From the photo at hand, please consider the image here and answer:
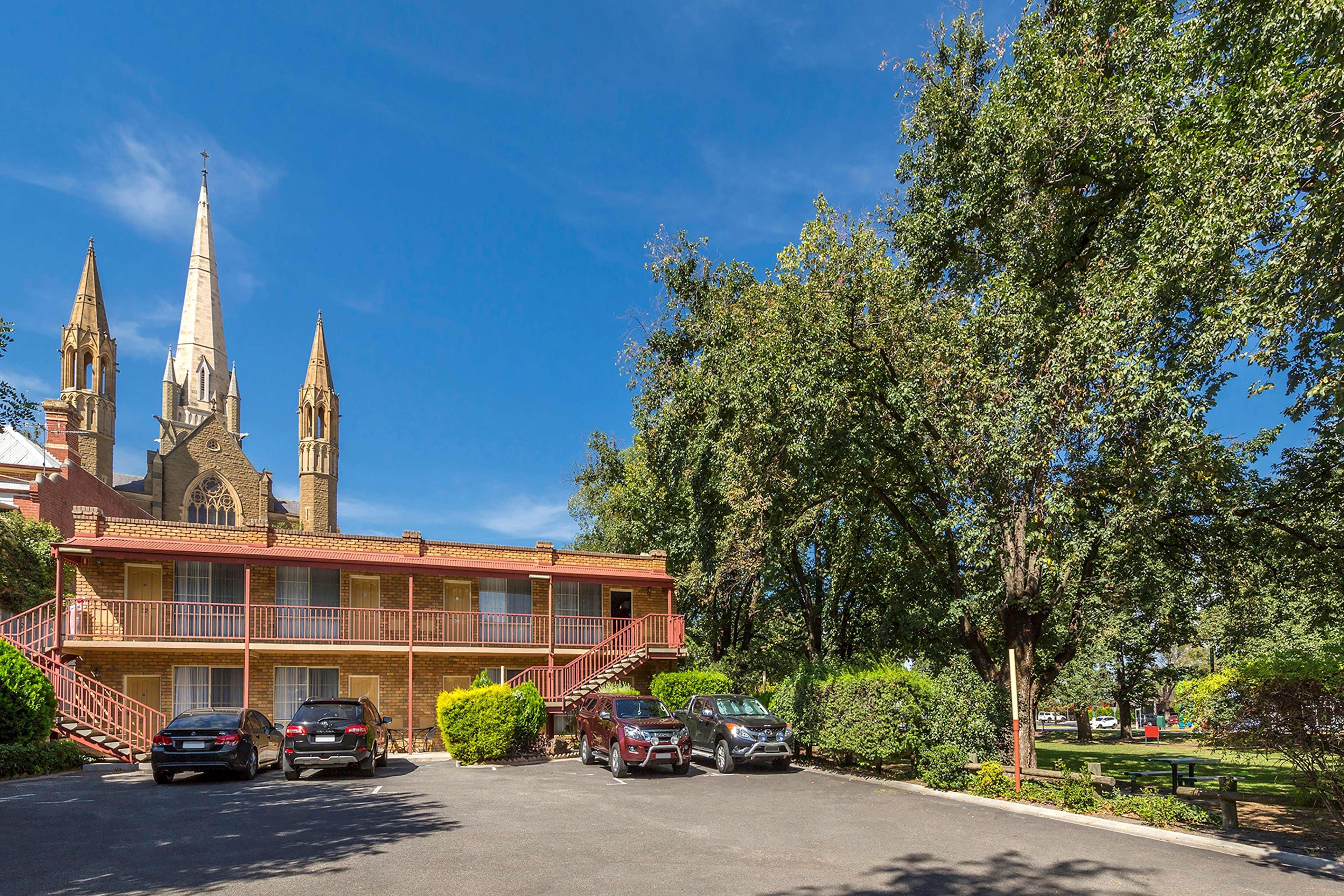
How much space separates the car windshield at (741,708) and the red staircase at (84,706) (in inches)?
499

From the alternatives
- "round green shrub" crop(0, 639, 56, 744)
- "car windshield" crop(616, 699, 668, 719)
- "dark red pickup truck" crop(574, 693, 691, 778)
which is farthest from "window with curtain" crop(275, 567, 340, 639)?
"car windshield" crop(616, 699, 668, 719)

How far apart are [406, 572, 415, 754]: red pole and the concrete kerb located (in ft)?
42.9

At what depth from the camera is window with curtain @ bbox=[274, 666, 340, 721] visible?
23969 millimetres

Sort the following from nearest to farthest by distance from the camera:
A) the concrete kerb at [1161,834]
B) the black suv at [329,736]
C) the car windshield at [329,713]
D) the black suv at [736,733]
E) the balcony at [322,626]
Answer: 1. the concrete kerb at [1161,834]
2. the black suv at [329,736]
3. the car windshield at [329,713]
4. the black suv at [736,733]
5. the balcony at [322,626]

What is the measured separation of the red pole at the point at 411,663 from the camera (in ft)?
74.1

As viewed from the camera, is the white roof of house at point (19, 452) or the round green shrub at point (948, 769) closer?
the round green shrub at point (948, 769)

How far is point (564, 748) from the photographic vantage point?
22.4 meters

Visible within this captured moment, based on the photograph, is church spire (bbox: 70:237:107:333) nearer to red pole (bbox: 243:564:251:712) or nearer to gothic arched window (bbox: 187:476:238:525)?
gothic arched window (bbox: 187:476:238:525)

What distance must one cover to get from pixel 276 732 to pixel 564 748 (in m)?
7.05

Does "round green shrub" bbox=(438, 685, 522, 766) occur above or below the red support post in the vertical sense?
below

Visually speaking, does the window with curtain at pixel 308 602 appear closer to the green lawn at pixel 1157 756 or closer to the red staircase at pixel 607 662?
the red staircase at pixel 607 662

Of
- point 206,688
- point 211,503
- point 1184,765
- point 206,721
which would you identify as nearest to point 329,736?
point 206,721

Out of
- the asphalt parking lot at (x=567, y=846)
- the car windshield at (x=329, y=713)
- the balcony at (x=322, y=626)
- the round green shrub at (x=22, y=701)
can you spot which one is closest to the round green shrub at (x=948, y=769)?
the asphalt parking lot at (x=567, y=846)

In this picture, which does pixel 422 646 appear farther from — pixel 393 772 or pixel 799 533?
pixel 799 533
